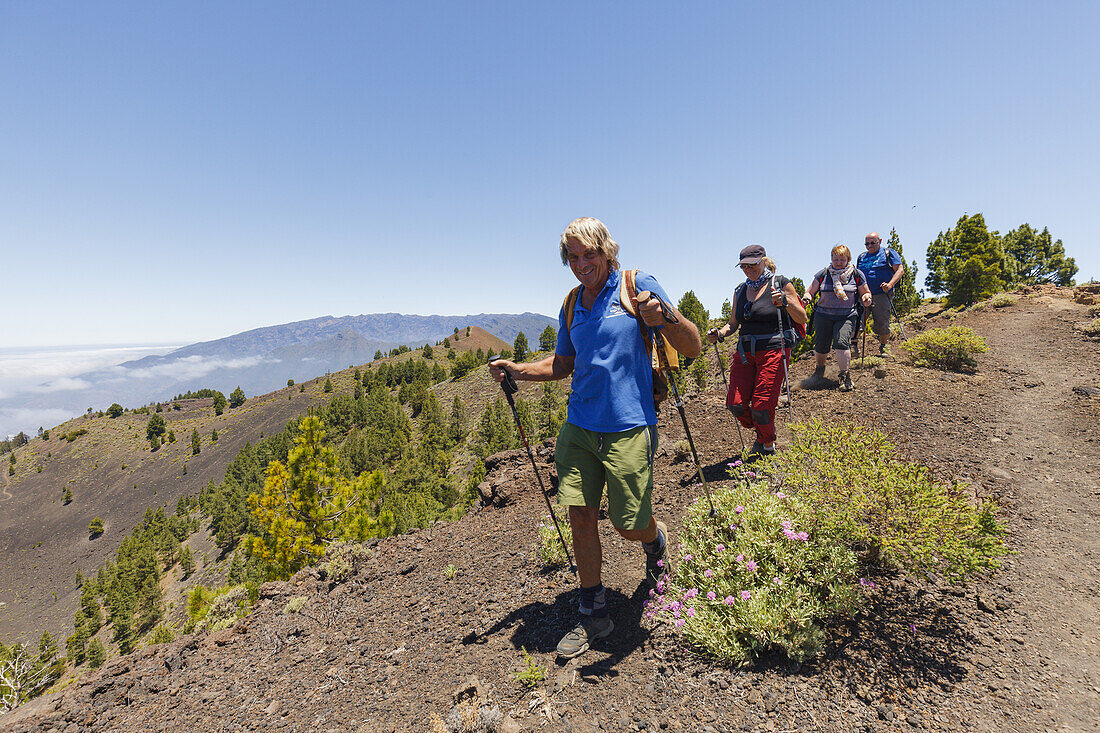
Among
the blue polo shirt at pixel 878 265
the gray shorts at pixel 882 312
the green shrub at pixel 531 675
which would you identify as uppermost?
the blue polo shirt at pixel 878 265

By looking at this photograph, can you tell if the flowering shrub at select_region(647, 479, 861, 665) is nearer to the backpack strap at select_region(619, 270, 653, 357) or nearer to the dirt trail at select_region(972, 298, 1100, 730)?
the dirt trail at select_region(972, 298, 1100, 730)

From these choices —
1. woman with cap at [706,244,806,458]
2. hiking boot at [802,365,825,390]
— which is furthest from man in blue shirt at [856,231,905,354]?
woman with cap at [706,244,806,458]

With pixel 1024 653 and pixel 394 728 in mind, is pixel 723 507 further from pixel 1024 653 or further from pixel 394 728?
pixel 394 728

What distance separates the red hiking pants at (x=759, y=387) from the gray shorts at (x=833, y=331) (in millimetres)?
3178

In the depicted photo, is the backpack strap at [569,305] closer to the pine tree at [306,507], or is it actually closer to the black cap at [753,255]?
the black cap at [753,255]

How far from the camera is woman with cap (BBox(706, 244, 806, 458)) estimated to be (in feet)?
16.4

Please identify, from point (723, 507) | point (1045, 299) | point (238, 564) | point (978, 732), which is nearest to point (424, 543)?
point (723, 507)

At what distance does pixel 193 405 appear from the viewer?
178375 millimetres

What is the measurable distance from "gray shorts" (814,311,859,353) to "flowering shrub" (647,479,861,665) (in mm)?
5257

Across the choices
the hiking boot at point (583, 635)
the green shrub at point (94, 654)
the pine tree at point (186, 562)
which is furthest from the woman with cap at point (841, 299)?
the pine tree at point (186, 562)

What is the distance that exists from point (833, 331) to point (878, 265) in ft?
7.42

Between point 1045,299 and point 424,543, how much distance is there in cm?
2371

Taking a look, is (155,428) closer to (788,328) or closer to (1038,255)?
(788,328)

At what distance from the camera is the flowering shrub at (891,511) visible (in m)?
2.66
